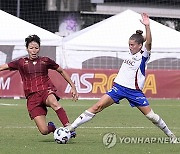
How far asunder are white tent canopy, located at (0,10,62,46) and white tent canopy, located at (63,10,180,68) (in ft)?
2.07

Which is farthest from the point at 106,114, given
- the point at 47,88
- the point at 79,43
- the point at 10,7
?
the point at 10,7

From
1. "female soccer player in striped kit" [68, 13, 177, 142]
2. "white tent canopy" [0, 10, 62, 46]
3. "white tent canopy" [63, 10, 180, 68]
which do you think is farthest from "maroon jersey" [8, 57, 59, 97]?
"white tent canopy" [63, 10, 180, 68]

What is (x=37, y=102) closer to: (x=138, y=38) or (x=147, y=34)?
(x=138, y=38)

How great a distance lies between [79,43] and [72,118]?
37.7 ft

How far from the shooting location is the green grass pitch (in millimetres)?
10430

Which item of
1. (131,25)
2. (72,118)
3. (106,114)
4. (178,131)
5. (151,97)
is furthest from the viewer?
(131,25)

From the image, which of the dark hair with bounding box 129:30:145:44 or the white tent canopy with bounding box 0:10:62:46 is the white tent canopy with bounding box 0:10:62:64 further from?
the dark hair with bounding box 129:30:145:44

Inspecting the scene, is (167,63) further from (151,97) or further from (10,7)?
(10,7)

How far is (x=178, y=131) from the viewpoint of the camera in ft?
46.4

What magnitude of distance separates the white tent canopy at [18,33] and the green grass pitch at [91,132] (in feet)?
20.6

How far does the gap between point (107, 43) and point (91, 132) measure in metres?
15.7

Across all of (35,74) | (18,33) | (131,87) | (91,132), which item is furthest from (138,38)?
(18,33)

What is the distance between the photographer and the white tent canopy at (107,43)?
29.1 meters

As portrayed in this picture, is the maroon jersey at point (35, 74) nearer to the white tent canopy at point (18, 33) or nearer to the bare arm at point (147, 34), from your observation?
the bare arm at point (147, 34)
